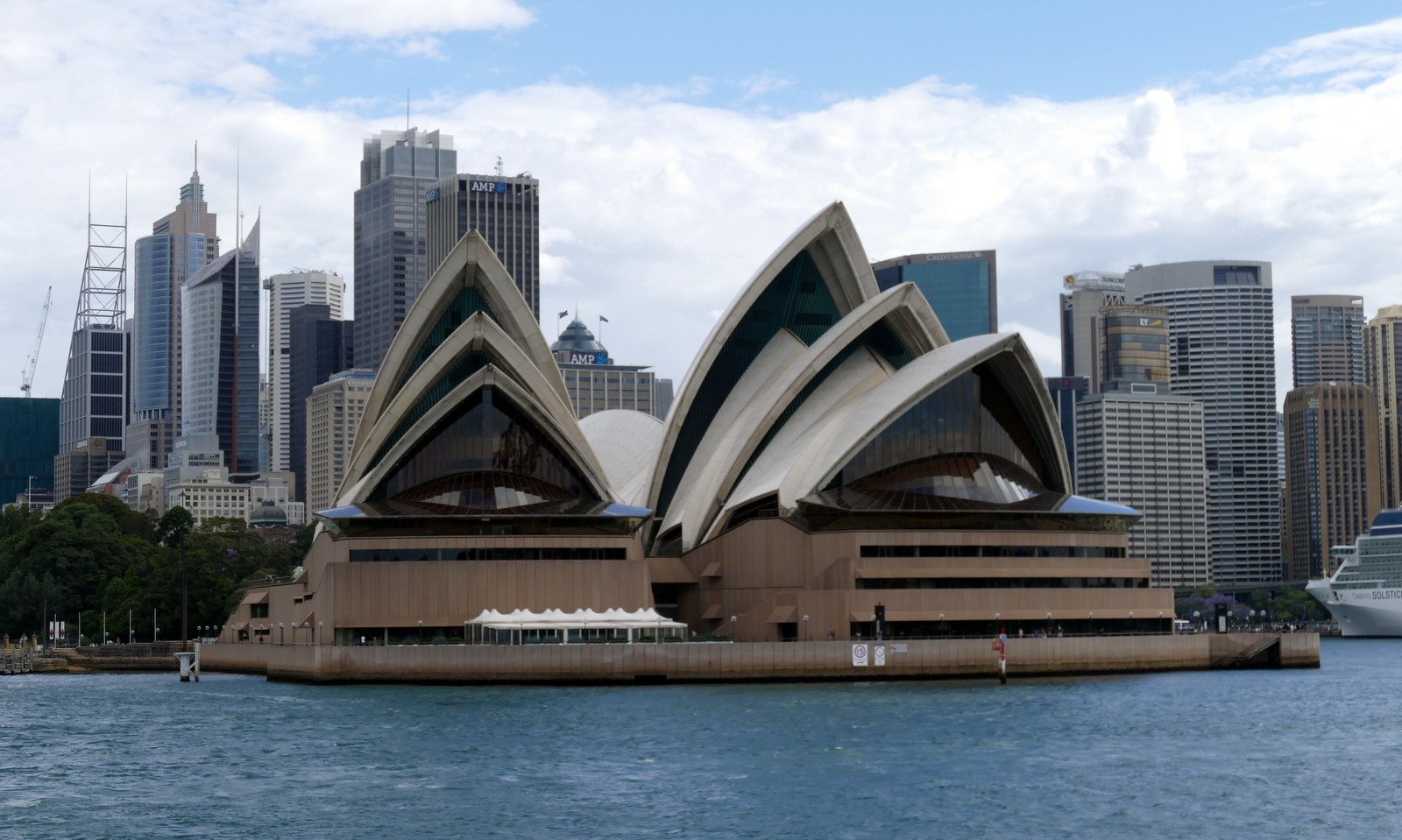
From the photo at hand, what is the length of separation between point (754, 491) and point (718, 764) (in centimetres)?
4220

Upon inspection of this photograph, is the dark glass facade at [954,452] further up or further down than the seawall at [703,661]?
further up

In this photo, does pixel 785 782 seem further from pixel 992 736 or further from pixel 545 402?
pixel 545 402

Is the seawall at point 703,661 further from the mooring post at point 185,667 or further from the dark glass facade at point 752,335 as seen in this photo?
the dark glass facade at point 752,335

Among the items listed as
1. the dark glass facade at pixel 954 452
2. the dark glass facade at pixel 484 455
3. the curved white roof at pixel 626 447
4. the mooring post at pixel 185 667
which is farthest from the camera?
the curved white roof at pixel 626 447

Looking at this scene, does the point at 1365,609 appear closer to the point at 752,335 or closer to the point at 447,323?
the point at 752,335

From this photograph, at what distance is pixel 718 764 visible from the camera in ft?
158

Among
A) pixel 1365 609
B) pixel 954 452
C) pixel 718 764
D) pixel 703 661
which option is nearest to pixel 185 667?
pixel 703 661

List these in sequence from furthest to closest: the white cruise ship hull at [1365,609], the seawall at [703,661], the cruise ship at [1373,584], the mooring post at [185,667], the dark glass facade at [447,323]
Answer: the cruise ship at [1373,584] → the white cruise ship hull at [1365,609] → the dark glass facade at [447,323] → the mooring post at [185,667] → the seawall at [703,661]

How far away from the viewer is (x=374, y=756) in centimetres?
4994

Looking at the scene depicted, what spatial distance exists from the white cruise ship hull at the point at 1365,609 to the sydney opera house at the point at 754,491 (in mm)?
104943

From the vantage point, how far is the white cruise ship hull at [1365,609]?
603 feet

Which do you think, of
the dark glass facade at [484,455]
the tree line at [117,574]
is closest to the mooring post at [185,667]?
the dark glass facade at [484,455]

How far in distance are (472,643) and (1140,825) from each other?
149 ft

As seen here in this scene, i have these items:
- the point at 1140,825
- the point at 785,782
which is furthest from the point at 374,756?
the point at 1140,825
